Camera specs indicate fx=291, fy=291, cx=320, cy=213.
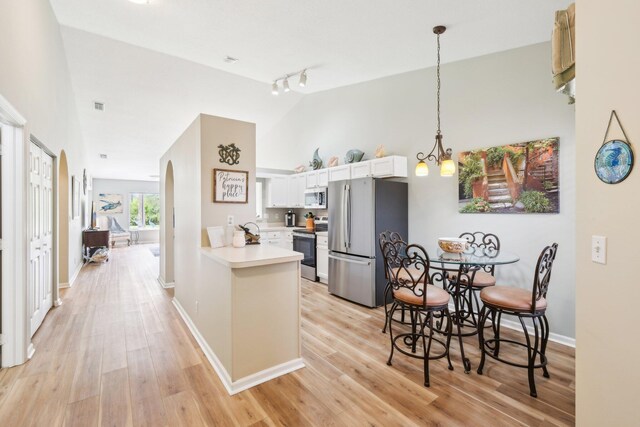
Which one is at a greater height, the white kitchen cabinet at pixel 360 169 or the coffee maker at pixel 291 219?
the white kitchen cabinet at pixel 360 169

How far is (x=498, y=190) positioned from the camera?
329 centimetres

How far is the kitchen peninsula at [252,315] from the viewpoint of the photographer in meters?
2.14

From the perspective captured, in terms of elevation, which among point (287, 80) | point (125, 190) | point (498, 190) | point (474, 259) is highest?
point (287, 80)

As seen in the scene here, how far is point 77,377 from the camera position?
2270mm

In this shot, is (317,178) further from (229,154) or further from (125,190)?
(125,190)

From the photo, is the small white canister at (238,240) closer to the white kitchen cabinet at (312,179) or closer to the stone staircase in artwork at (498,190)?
the stone staircase in artwork at (498,190)

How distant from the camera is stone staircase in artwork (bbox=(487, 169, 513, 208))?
127 inches

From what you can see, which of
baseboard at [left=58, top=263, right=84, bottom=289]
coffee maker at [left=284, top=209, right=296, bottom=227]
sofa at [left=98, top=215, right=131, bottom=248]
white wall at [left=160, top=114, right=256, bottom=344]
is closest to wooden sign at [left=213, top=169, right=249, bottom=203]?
white wall at [left=160, top=114, right=256, bottom=344]

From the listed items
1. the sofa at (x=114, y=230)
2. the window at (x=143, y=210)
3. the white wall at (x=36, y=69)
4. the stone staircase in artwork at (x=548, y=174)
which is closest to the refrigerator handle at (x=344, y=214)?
the stone staircase in artwork at (x=548, y=174)

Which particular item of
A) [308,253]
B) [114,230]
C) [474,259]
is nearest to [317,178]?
[308,253]

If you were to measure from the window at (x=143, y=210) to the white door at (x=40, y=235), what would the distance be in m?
8.47

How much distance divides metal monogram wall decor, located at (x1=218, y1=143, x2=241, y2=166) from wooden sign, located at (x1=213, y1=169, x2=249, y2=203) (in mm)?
100

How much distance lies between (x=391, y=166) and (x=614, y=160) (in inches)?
117

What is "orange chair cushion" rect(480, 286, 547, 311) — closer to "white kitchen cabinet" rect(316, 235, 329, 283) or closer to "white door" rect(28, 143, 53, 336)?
"white kitchen cabinet" rect(316, 235, 329, 283)
